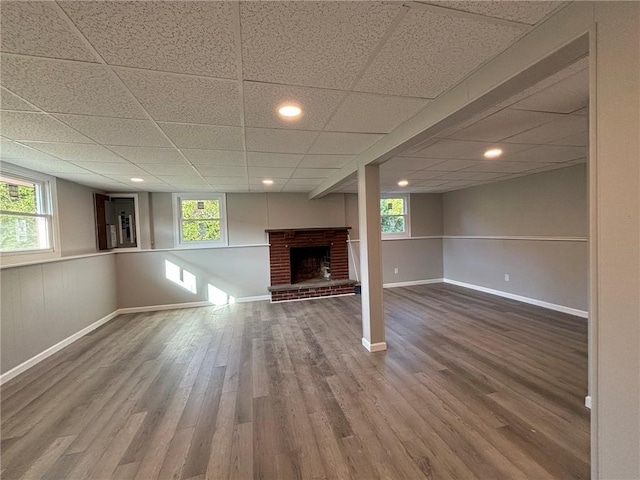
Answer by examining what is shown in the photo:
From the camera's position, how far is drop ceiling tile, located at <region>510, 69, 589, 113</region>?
1.67 metres

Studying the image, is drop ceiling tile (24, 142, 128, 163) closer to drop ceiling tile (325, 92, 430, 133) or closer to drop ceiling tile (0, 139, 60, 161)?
Answer: drop ceiling tile (0, 139, 60, 161)

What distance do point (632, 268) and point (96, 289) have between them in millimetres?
5911

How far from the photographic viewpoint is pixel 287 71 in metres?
1.47

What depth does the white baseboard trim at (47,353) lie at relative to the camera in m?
2.76

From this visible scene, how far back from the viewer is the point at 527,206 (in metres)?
4.91

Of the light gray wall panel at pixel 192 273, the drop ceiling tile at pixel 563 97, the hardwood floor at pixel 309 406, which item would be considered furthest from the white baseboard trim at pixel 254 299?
the drop ceiling tile at pixel 563 97

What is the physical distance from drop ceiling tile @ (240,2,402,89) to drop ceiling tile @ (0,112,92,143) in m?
1.67

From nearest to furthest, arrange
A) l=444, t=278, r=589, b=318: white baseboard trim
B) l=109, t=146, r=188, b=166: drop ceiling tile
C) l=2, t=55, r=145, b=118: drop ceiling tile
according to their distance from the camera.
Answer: l=2, t=55, r=145, b=118: drop ceiling tile
l=109, t=146, r=188, b=166: drop ceiling tile
l=444, t=278, r=589, b=318: white baseboard trim

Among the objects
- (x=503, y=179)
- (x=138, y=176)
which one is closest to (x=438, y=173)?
(x=503, y=179)

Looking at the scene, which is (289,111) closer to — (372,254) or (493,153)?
(372,254)

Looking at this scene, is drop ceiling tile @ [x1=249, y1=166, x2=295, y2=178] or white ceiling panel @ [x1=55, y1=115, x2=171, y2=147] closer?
white ceiling panel @ [x1=55, y1=115, x2=171, y2=147]

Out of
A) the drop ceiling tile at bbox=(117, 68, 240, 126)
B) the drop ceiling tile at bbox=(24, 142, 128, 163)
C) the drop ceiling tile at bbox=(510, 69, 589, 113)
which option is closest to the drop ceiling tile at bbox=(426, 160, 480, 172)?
the drop ceiling tile at bbox=(510, 69, 589, 113)

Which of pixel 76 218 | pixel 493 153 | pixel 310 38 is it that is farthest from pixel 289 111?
pixel 76 218

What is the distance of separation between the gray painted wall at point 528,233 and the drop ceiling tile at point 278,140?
354 cm
